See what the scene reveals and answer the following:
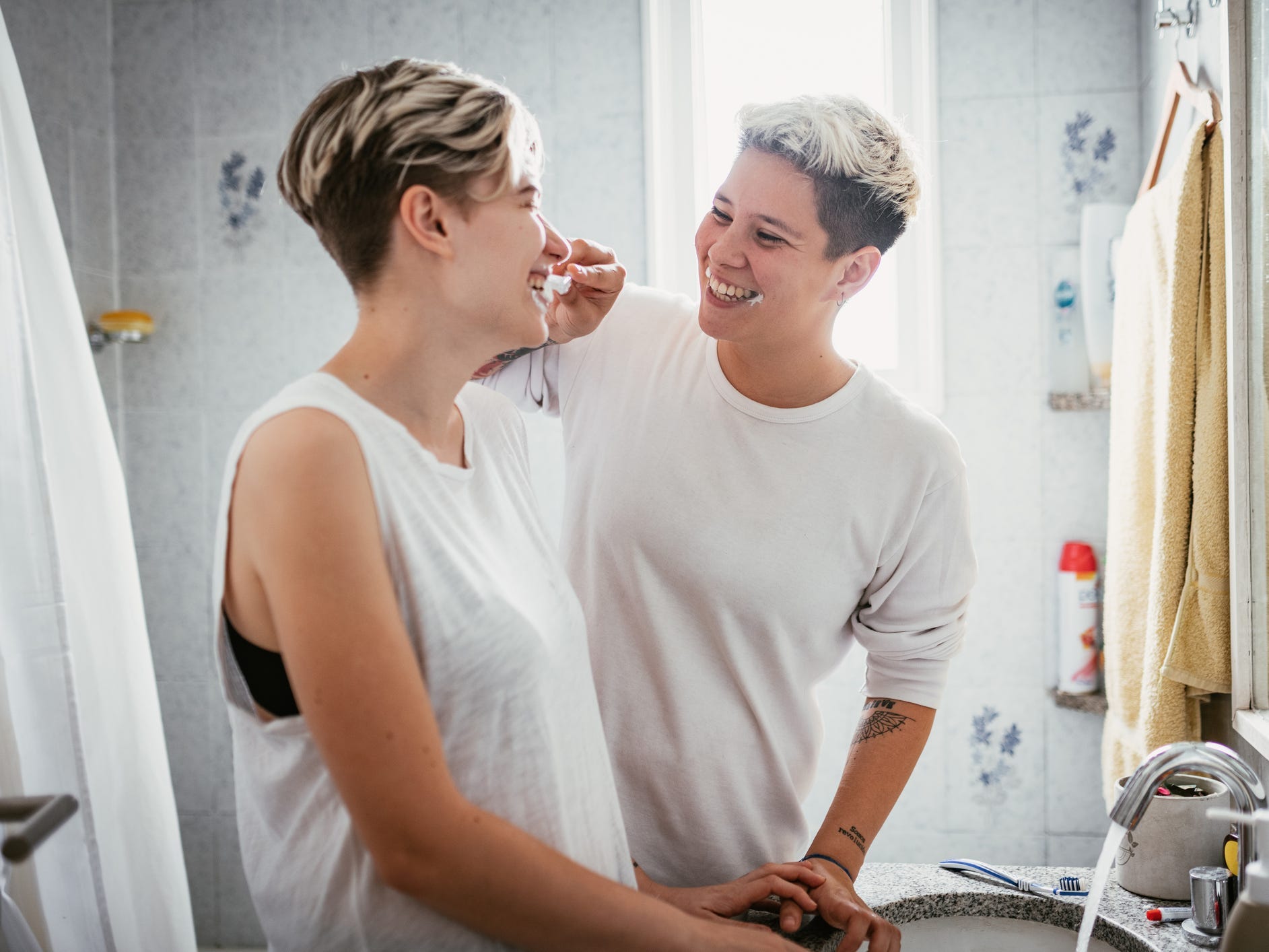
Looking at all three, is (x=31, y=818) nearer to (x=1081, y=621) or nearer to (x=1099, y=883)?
(x=1099, y=883)

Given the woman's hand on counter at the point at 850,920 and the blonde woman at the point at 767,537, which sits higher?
the blonde woman at the point at 767,537

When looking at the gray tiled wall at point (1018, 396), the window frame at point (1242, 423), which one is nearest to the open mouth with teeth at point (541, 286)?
the window frame at point (1242, 423)

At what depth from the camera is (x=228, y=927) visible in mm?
2316

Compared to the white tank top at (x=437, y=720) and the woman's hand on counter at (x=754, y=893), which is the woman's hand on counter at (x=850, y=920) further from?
the white tank top at (x=437, y=720)

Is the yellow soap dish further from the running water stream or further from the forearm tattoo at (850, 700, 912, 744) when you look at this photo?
the running water stream

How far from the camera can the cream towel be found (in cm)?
131

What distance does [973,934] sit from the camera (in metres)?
1.12

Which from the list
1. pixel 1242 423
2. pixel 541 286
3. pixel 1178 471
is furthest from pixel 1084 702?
pixel 541 286

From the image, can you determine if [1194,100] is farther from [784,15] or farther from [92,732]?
[92,732]

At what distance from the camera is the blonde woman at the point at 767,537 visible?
1.11 m

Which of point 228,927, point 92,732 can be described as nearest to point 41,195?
point 92,732

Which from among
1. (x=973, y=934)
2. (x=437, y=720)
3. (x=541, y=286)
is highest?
(x=541, y=286)

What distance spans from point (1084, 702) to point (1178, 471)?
→ 761 millimetres

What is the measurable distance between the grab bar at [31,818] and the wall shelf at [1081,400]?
73.1 inches
